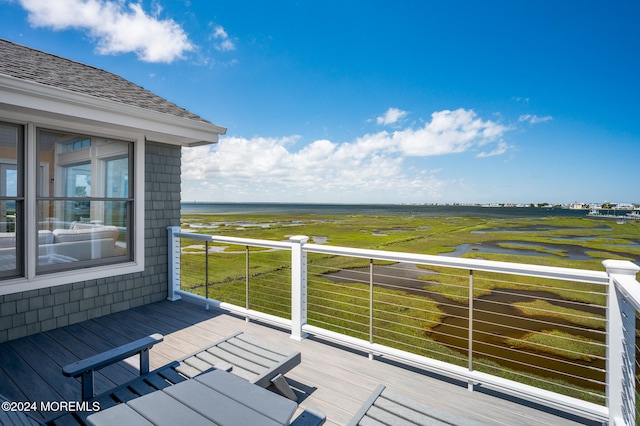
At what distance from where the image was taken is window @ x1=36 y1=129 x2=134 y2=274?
3838mm

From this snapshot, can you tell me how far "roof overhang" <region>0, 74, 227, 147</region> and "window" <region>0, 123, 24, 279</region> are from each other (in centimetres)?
44

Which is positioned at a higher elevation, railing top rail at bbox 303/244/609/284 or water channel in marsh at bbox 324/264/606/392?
railing top rail at bbox 303/244/609/284

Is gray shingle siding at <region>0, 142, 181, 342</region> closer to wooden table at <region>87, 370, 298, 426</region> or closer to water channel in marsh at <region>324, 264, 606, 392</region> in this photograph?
water channel in marsh at <region>324, 264, 606, 392</region>

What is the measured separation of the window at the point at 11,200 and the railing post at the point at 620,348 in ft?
17.3

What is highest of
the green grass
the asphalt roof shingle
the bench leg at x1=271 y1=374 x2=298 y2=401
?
the asphalt roof shingle

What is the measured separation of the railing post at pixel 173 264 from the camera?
4988 millimetres

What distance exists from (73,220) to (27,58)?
2.29 m

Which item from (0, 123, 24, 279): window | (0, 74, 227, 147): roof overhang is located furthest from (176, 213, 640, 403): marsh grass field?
(0, 123, 24, 279): window

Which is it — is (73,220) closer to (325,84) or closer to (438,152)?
(325,84)

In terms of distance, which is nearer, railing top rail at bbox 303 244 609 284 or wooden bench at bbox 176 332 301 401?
railing top rail at bbox 303 244 609 284

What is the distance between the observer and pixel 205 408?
1485mm

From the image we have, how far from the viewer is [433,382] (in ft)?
8.96

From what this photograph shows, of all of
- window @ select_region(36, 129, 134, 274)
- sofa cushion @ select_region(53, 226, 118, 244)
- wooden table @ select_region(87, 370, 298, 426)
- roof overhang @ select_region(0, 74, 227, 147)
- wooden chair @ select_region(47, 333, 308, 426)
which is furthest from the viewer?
sofa cushion @ select_region(53, 226, 118, 244)

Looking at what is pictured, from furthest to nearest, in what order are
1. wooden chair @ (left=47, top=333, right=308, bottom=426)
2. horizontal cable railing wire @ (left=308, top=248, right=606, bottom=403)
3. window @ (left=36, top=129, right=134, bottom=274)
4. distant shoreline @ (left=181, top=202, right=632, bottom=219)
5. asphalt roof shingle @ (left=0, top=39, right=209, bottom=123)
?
distant shoreline @ (left=181, top=202, right=632, bottom=219), horizontal cable railing wire @ (left=308, top=248, right=606, bottom=403), window @ (left=36, top=129, right=134, bottom=274), asphalt roof shingle @ (left=0, top=39, right=209, bottom=123), wooden chair @ (left=47, top=333, right=308, bottom=426)
